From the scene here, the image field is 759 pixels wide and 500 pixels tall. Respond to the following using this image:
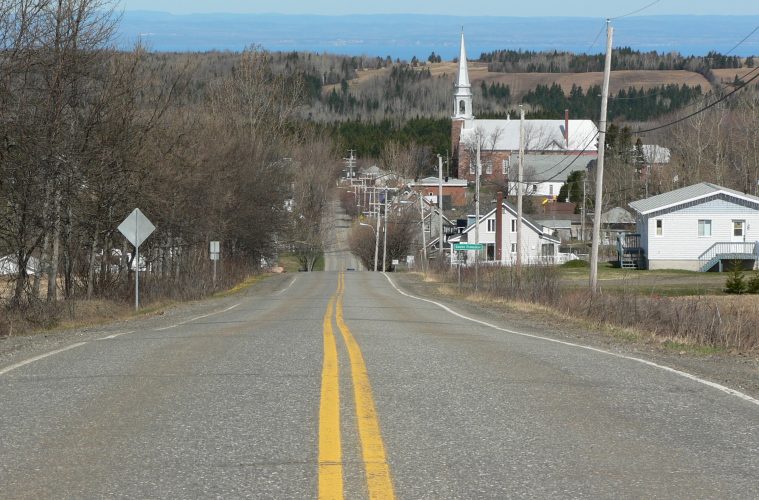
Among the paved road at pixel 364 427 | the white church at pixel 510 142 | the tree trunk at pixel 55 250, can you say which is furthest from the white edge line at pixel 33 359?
the white church at pixel 510 142

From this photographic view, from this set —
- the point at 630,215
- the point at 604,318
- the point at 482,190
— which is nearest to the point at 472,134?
the point at 482,190

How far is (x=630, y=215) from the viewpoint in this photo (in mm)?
95688

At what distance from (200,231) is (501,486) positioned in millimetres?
44921

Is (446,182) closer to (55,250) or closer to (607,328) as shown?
(55,250)

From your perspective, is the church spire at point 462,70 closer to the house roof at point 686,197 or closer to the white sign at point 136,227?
the house roof at point 686,197

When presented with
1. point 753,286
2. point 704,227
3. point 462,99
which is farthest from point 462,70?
point 753,286

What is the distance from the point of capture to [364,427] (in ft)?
23.9

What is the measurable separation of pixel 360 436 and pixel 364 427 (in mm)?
298

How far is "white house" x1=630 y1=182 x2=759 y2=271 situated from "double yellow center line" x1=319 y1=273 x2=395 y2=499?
57804 mm

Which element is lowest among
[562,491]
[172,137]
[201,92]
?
[562,491]

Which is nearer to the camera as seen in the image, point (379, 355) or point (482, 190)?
point (379, 355)

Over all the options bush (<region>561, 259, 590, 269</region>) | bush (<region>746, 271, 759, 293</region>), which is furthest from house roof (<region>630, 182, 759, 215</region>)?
bush (<region>746, 271, 759, 293</region>)

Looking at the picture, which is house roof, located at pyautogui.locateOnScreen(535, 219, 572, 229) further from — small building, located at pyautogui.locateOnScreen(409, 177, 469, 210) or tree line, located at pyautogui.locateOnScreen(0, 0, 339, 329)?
tree line, located at pyautogui.locateOnScreen(0, 0, 339, 329)

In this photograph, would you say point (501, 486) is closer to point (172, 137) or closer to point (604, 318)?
point (604, 318)
